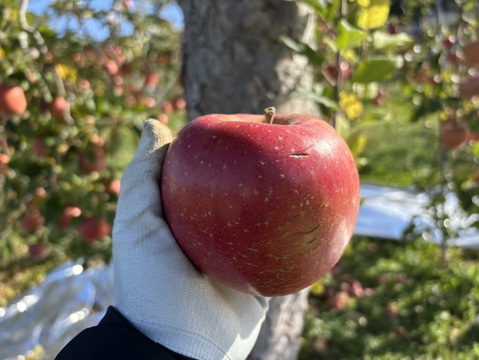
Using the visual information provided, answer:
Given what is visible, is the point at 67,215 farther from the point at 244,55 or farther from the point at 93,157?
the point at 244,55

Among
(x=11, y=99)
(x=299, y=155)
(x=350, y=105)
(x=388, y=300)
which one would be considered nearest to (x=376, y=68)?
(x=350, y=105)

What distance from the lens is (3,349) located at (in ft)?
7.64

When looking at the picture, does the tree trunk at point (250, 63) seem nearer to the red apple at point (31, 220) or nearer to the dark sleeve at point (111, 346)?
the dark sleeve at point (111, 346)

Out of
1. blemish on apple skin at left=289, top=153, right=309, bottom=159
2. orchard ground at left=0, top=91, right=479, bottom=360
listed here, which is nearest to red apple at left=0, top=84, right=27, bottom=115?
orchard ground at left=0, top=91, right=479, bottom=360

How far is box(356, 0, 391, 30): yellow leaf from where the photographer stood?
1.09m

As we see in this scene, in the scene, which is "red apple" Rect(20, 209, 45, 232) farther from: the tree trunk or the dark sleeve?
the dark sleeve

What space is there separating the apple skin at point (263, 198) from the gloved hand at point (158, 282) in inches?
2.3

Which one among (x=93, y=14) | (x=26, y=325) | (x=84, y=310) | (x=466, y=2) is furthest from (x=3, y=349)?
(x=466, y=2)

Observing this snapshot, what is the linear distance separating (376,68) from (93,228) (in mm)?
1056

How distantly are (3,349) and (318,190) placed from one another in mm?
2221

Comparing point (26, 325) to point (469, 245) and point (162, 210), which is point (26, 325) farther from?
point (469, 245)


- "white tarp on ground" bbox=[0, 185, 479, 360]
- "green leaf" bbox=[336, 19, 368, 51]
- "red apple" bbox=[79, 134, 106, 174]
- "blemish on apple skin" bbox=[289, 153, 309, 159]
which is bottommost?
"white tarp on ground" bbox=[0, 185, 479, 360]

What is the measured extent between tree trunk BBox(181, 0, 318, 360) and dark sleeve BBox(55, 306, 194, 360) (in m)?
0.68

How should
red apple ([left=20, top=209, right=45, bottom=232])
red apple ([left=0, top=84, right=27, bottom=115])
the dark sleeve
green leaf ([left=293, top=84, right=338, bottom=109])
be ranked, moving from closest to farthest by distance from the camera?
1. the dark sleeve
2. green leaf ([left=293, top=84, right=338, bottom=109])
3. red apple ([left=0, top=84, right=27, bottom=115])
4. red apple ([left=20, top=209, right=45, bottom=232])
